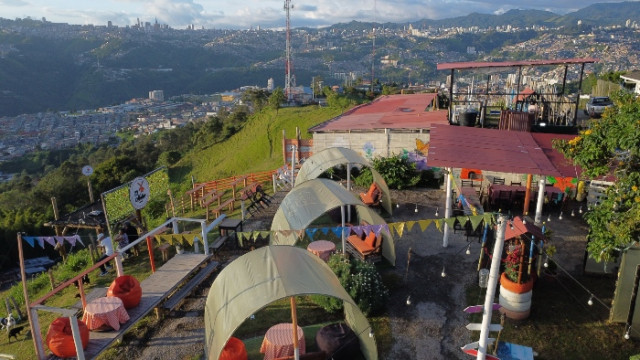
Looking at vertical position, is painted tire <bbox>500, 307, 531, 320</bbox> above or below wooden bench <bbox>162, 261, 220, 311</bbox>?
above

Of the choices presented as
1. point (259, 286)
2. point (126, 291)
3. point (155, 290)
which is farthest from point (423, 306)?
point (126, 291)

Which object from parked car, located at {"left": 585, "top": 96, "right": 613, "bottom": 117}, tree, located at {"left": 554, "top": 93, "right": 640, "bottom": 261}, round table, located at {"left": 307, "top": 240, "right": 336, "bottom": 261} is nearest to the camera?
tree, located at {"left": 554, "top": 93, "right": 640, "bottom": 261}

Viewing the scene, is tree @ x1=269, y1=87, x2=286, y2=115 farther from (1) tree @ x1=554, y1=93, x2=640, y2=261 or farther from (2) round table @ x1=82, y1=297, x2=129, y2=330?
(1) tree @ x1=554, y1=93, x2=640, y2=261

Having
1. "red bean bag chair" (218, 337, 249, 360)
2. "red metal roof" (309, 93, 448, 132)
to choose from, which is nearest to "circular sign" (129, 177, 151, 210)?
"red bean bag chair" (218, 337, 249, 360)

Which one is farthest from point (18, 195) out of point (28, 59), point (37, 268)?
point (28, 59)

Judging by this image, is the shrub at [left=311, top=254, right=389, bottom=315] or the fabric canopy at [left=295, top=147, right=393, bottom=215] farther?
the fabric canopy at [left=295, top=147, right=393, bottom=215]

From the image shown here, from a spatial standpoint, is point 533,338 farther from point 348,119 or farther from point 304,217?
point 348,119

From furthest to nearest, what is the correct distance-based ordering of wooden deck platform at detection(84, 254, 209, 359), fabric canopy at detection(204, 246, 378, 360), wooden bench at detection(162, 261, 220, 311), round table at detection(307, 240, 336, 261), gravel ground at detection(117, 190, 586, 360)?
round table at detection(307, 240, 336, 261)
wooden bench at detection(162, 261, 220, 311)
gravel ground at detection(117, 190, 586, 360)
wooden deck platform at detection(84, 254, 209, 359)
fabric canopy at detection(204, 246, 378, 360)
